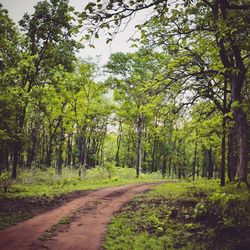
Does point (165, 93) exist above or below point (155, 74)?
below

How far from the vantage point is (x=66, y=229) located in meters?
8.55

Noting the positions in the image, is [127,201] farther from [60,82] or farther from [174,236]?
[60,82]

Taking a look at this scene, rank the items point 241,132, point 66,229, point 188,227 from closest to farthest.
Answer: point 188,227, point 66,229, point 241,132

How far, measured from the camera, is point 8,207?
34.9 ft

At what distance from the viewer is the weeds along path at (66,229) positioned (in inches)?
278

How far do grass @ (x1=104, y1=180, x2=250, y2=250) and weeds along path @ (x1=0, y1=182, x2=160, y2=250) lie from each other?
0.59m

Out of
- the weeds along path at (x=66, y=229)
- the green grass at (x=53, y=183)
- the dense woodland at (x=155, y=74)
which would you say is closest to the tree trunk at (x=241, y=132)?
the dense woodland at (x=155, y=74)

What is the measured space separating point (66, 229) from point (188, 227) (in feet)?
14.0

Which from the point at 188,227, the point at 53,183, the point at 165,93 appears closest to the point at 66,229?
the point at 188,227

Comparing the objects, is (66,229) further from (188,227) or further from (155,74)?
(155,74)

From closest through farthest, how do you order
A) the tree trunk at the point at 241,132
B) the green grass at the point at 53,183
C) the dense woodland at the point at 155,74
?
1. the dense woodland at the point at 155,74
2. the tree trunk at the point at 241,132
3. the green grass at the point at 53,183

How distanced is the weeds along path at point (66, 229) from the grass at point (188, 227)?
587mm

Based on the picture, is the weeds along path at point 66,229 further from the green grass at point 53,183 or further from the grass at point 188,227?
the green grass at point 53,183

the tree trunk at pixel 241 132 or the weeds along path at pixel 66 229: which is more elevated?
the tree trunk at pixel 241 132
